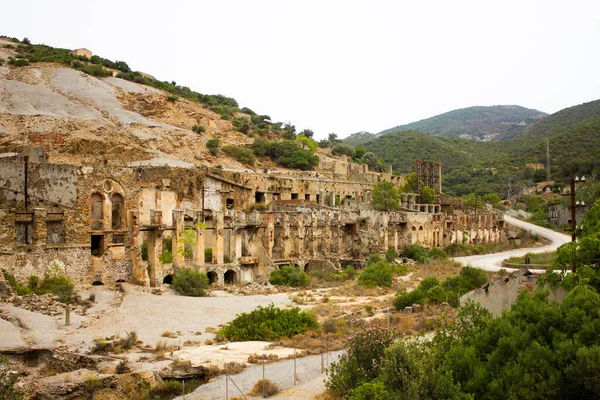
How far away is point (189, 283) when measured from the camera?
1152 inches

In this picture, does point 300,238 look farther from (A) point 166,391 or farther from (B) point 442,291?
(A) point 166,391

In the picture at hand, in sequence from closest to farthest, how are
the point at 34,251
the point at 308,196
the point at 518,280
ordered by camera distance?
1. the point at 518,280
2. the point at 34,251
3. the point at 308,196

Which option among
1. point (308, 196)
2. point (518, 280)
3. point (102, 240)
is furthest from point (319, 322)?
point (308, 196)

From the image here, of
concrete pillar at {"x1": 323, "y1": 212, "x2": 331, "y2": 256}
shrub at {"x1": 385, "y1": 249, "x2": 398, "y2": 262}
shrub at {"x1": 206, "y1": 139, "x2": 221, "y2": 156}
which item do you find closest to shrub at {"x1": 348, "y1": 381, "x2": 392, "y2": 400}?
concrete pillar at {"x1": 323, "y1": 212, "x2": 331, "y2": 256}

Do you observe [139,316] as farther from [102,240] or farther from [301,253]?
[301,253]

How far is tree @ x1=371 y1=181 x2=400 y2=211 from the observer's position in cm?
5422

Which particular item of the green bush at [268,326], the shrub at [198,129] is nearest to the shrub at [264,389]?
the green bush at [268,326]

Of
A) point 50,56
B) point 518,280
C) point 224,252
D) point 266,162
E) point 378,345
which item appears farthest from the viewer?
point 50,56

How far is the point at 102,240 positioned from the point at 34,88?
131ft

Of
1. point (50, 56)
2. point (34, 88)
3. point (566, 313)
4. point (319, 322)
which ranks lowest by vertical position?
point (319, 322)

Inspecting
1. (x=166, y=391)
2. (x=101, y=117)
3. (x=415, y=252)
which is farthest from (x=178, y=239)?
(x=101, y=117)

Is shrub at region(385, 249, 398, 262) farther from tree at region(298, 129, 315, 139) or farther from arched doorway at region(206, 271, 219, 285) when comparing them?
tree at region(298, 129, 315, 139)

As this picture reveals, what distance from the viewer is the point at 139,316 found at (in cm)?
2314

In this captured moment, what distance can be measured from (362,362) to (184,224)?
2120cm
